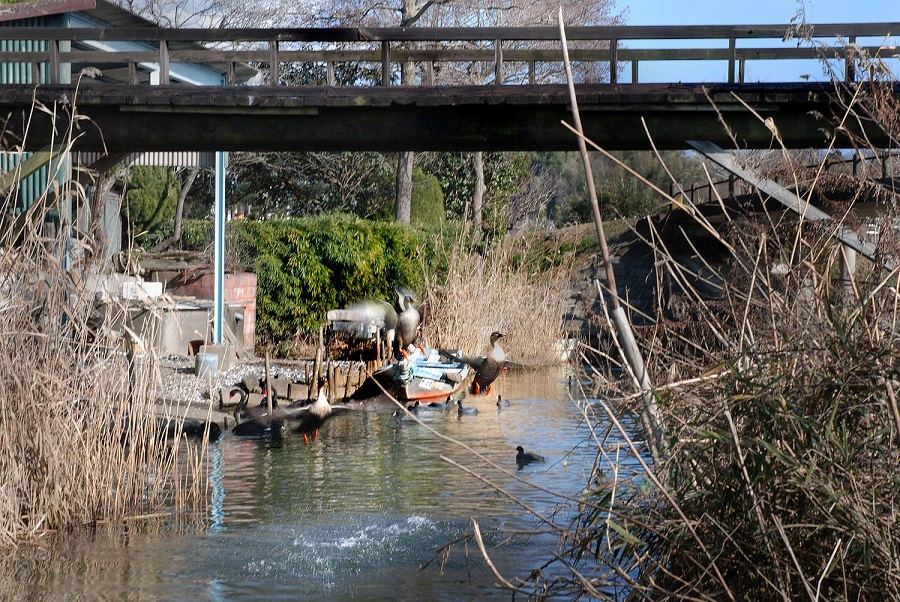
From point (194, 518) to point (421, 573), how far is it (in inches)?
78.3

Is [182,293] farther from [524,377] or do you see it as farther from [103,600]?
[103,600]

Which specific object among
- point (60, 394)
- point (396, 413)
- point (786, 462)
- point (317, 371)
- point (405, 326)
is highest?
point (786, 462)

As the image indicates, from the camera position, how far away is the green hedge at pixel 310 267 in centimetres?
1855

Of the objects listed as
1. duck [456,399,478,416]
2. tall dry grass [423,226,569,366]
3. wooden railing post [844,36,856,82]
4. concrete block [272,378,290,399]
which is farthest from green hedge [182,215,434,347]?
wooden railing post [844,36,856,82]

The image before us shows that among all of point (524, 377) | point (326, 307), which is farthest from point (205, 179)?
point (524, 377)

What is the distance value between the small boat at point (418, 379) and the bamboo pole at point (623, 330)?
1018 centimetres

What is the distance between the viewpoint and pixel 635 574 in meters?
4.73

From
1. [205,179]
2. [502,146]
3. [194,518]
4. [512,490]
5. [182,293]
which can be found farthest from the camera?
[205,179]

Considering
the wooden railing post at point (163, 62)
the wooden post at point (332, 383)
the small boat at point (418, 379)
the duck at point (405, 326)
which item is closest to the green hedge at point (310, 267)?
the duck at point (405, 326)

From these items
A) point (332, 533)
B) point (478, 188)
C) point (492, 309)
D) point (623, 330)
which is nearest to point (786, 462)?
point (623, 330)

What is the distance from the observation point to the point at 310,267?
1866cm

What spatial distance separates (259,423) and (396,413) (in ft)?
7.69

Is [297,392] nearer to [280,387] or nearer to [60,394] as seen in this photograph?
[280,387]

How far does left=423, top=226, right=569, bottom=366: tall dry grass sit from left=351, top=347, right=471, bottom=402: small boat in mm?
1760
